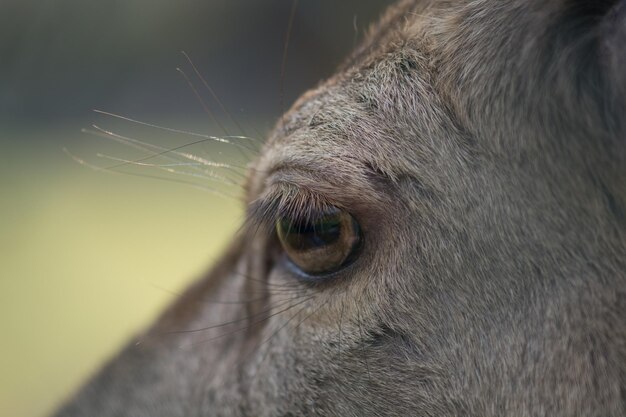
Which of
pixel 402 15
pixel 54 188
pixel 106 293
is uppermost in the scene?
pixel 54 188

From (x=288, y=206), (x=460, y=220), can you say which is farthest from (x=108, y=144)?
(x=460, y=220)

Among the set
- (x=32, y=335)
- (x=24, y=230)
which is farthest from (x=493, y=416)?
(x=24, y=230)

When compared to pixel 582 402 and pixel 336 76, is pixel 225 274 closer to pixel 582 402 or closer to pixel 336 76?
pixel 336 76

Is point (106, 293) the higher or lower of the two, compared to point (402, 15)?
higher

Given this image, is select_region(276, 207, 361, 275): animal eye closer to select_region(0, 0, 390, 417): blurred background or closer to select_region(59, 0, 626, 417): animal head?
select_region(59, 0, 626, 417): animal head

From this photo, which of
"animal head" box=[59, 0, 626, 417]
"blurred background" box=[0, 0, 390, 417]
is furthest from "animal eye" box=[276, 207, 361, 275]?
"blurred background" box=[0, 0, 390, 417]

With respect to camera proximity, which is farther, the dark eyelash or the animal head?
the dark eyelash
